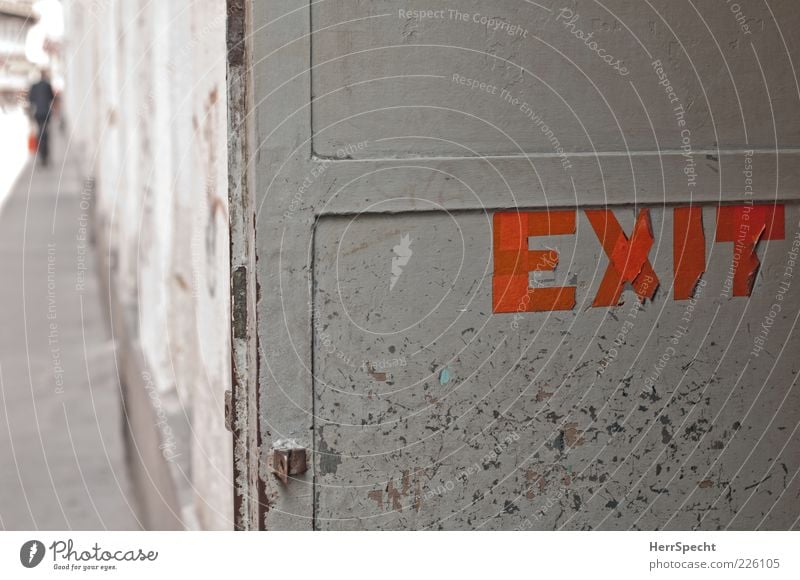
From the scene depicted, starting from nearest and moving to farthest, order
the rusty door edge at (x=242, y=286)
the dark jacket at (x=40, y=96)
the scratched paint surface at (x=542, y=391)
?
1. the rusty door edge at (x=242, y=286)
2. the scratched paint surface at (x=542, y=391)
3. the dark jacket at (x=40, y=96)

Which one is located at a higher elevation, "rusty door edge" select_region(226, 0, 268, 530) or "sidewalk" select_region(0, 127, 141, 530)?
"rusty door edge" select_region(226, 0, 268, 530)

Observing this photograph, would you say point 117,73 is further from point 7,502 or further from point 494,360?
point 494,360

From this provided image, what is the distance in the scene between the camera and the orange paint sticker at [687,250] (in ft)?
8.12

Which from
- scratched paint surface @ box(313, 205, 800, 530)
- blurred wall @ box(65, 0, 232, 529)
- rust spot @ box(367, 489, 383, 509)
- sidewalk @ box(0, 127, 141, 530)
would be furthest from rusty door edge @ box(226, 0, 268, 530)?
sidewalk @ box(0, 127, 141, 530)

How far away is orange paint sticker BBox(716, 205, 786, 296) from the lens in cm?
250

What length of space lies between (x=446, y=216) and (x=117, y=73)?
504 cm

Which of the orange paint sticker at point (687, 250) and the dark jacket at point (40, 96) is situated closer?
the orange paint sticker at point (687, 250)

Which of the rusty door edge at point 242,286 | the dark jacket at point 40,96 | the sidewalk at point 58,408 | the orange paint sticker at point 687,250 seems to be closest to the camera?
the rusty door edge at point 242,286

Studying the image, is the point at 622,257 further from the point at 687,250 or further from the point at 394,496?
the point at 394,496

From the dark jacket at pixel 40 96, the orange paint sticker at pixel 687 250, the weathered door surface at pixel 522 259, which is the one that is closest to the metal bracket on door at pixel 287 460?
the weathered door surface at pixel 522 259

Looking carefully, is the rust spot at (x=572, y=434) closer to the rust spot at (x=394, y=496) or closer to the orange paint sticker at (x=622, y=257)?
the orange paint sticker at (x=622, y=257)

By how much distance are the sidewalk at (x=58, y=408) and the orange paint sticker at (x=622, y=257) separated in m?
1.66

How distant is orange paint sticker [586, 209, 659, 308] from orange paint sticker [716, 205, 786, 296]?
191mm

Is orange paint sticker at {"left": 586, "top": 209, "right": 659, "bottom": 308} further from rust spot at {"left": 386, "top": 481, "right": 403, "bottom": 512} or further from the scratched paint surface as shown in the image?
rust spot at {"left": 386, "top": 481, "right": 403, "bottom": 512}
